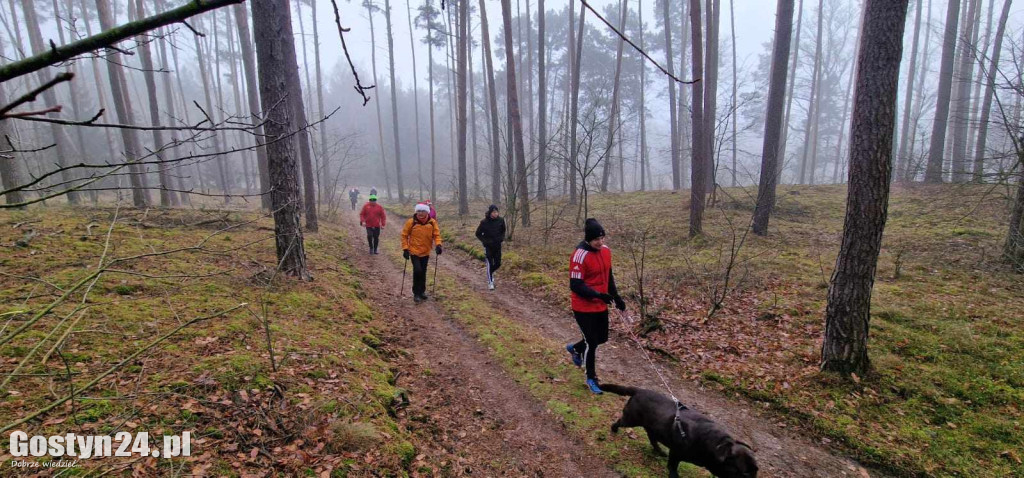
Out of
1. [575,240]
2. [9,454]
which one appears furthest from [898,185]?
[9,454]

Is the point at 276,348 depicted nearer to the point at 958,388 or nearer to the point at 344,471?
the point at 344,471

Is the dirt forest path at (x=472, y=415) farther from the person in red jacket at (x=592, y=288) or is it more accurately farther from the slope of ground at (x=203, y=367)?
the person in red jacket at (x=592, y=288)

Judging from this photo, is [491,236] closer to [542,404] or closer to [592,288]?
[592,288]

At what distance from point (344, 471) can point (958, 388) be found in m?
6.96

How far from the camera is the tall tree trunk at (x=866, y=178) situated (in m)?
5.15

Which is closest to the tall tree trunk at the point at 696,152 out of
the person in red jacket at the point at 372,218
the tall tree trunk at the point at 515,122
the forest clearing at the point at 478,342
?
the forest clearing at the point at 478,342

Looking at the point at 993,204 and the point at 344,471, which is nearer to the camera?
the point at 344,471

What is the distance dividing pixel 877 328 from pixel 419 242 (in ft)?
25.7

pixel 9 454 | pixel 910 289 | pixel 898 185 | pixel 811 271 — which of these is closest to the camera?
pixel 9 454

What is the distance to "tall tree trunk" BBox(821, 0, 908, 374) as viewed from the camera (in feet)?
16.9

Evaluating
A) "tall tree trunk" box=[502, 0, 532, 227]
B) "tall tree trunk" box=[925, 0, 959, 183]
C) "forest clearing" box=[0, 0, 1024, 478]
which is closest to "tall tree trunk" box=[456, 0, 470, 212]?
"tall tree trunk" box=[502, 0, 532, 227]

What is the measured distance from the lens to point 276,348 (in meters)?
5.14

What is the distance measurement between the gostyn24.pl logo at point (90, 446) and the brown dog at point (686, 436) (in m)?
3.76

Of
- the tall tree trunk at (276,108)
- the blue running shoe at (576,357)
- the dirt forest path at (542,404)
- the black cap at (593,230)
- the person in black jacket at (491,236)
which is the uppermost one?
the tall tree trunk at (276,108)
